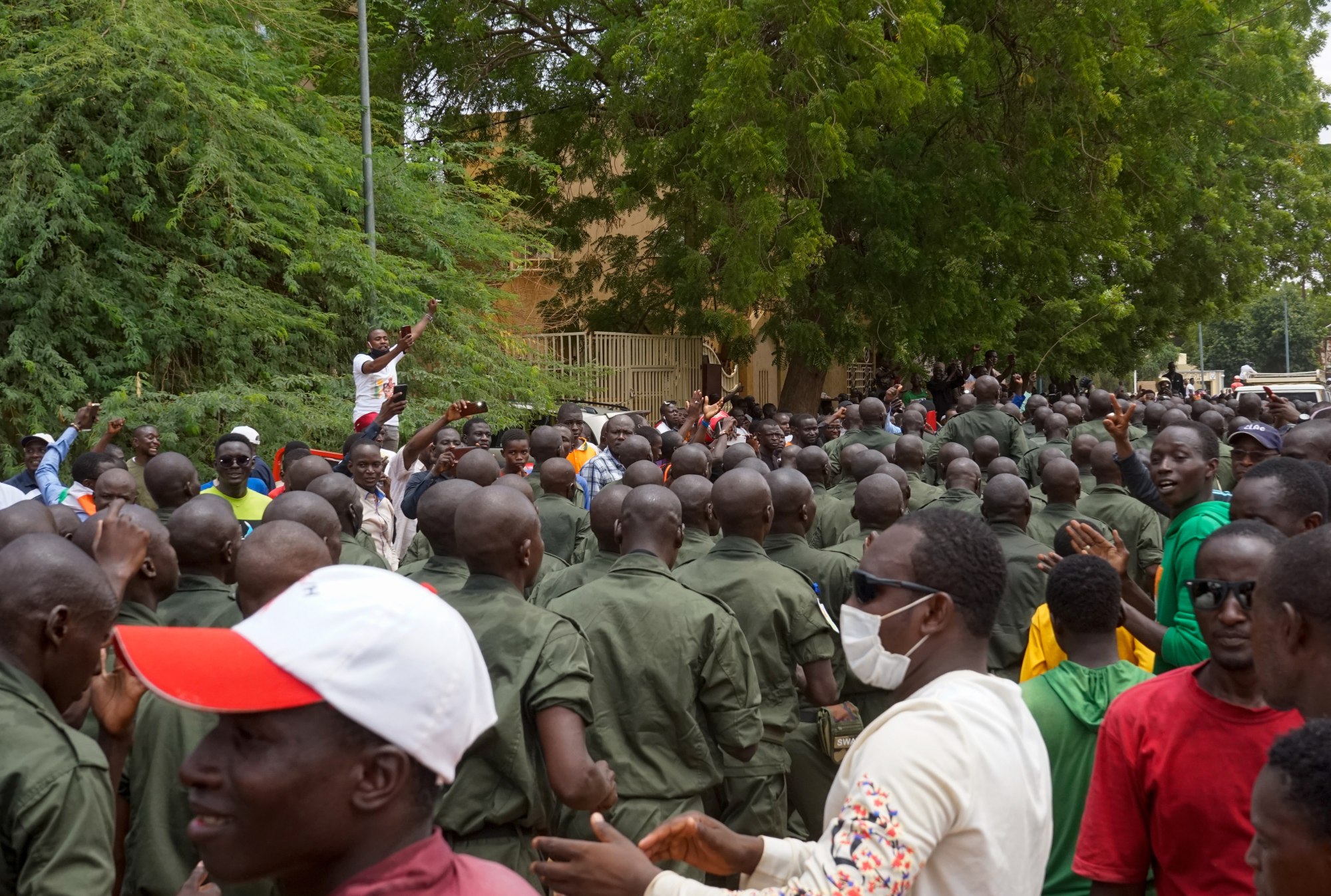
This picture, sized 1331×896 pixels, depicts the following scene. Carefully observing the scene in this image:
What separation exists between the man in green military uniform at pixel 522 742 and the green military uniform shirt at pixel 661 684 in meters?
0.55

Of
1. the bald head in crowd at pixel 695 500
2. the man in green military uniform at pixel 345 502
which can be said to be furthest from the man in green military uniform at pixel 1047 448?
the man in green military uniform at pixel 345 502

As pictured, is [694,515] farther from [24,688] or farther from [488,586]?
[24,688]

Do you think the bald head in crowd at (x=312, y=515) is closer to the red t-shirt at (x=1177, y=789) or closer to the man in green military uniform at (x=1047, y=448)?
the red t-shirt at (x=1177, y=789)

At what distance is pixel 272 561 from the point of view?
4.14m

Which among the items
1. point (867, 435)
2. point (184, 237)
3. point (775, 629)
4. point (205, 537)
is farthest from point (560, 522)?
point (184, 237)

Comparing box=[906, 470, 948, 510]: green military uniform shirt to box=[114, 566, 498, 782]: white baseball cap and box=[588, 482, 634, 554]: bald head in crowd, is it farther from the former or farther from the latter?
box=[114, 566, 498, 782]: white baseball cap

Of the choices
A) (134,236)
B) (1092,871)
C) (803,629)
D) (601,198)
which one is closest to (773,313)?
(601,198)

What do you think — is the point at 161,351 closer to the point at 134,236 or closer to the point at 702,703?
the point at 134,236

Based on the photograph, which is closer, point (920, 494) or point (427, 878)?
point (427, 878)

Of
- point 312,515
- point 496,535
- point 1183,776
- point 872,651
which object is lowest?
point 1183,776

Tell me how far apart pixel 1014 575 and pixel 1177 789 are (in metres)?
3.36

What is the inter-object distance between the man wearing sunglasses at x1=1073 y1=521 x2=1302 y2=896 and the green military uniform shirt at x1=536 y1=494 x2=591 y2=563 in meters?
4.67

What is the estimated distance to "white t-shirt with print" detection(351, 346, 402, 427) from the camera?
11586 mm

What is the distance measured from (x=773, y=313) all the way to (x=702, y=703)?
16.1 meters
